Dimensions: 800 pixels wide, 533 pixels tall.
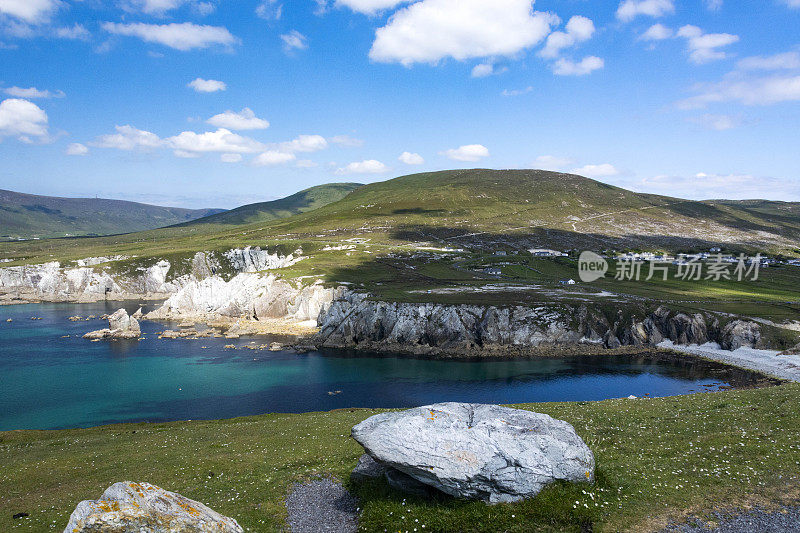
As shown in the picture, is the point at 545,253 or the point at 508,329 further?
the point at 545,253

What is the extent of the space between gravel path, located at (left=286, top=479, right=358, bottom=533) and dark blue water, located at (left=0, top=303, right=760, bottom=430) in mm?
44346

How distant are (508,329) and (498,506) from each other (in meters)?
84.5

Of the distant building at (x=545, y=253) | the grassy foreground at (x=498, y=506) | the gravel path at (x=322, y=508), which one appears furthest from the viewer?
the distant building at (x=545, y=253)

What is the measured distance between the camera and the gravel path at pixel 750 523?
48.0ft

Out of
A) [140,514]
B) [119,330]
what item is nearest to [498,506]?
[140,514]

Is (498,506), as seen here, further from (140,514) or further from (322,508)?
(140,514)

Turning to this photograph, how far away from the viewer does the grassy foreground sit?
1655cm

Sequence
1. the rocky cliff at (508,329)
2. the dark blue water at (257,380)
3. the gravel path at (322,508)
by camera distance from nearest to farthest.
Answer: the gravel path at (322,508)
the dark blue water at (257,380)
the rocky cliff at (508,329)

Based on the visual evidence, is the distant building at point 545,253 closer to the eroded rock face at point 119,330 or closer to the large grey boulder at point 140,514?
the eroded rock face at point 119,330

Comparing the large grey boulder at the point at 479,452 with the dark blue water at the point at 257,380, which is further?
the dark blue water at the point at 257,380

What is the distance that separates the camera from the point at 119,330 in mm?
111812

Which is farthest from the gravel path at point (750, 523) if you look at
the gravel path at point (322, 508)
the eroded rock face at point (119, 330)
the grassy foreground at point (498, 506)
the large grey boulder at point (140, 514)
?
the eroded rock face at point (119, 330)

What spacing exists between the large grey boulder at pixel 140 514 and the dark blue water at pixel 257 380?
166ft

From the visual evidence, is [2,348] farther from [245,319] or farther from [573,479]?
[573,479]
